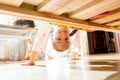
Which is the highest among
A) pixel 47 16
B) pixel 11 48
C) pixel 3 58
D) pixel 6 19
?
pixel 6 19

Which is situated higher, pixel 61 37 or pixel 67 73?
pixel 61 37

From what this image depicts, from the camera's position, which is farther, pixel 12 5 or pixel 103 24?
pixel 103 24

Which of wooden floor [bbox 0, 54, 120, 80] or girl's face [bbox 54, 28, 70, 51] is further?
girl's face [bbox 54, 28, 70, 51]

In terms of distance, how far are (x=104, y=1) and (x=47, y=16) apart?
1.41 ft

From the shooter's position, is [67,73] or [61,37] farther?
[61,37]

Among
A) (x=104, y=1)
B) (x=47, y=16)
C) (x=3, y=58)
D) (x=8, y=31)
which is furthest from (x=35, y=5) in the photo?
(x=3, y=58)

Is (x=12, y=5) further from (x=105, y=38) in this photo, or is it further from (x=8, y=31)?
(x=105, y=38)

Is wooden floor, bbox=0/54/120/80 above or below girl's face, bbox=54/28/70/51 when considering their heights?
below

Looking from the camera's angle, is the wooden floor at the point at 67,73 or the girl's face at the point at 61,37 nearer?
the wooden floor at the point at 67,73

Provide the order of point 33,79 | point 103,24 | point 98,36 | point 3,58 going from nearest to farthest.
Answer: point 33,79 < point 103,24 < point 3,58 < point 98,36

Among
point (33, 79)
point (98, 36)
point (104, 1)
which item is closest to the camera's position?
point (33, 79)

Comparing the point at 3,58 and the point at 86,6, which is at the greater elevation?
the point at 86,6

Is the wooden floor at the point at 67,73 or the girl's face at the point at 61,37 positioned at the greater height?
the girl's face at the point at 61,37

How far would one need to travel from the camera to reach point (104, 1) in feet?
3.33
